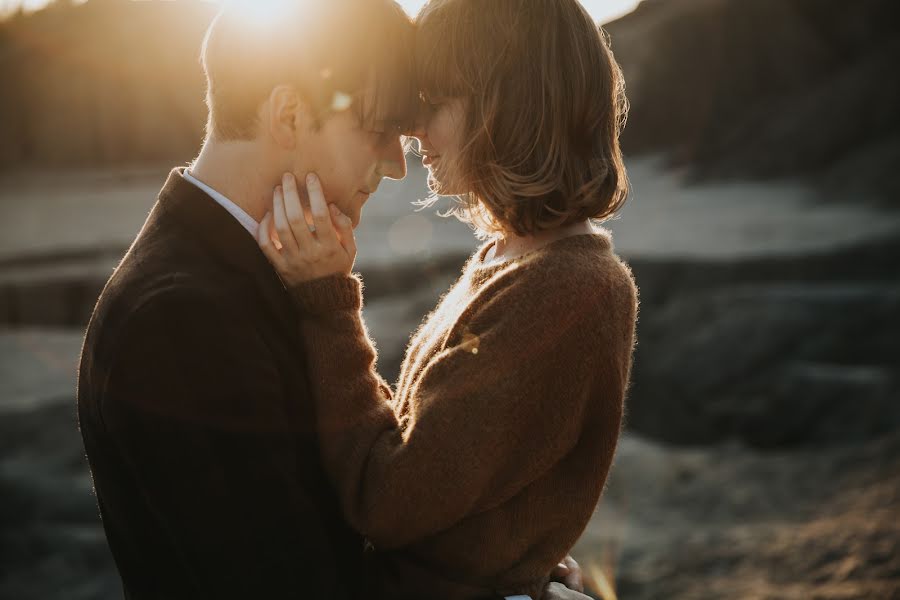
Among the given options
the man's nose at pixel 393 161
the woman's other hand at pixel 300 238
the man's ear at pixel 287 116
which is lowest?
the woman's other hand at pixel 300 238

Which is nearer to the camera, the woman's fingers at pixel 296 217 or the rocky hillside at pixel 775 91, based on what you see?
the woman's fingers at pixel 296 217

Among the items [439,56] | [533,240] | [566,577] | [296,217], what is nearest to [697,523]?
[566,577]

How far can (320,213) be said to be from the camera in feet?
5.82

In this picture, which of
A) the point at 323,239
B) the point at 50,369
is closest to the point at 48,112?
the point at 50,369

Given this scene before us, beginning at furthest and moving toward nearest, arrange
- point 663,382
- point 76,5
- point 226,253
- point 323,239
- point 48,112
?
point 76,5 < point 48,112 < point 663,382 < point 323,239 < point 226,253

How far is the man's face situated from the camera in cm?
178

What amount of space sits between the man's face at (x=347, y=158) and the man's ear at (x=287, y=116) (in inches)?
1.3

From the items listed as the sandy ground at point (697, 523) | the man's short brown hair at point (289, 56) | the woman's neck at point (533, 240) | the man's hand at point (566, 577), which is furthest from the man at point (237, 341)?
the sandy ground at point (697, 523)

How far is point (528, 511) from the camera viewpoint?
1774 mm

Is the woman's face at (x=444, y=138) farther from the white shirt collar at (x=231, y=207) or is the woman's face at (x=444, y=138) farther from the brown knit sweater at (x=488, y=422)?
the white shirt collar at (x=231, y=207)

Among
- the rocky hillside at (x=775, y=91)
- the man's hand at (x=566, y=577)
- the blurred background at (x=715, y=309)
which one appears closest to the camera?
the man's hand at (x=566, y=577)

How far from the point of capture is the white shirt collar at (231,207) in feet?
5.44

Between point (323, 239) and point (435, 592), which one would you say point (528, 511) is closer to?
point (435, 592)

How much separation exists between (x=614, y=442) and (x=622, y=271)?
36 cm
